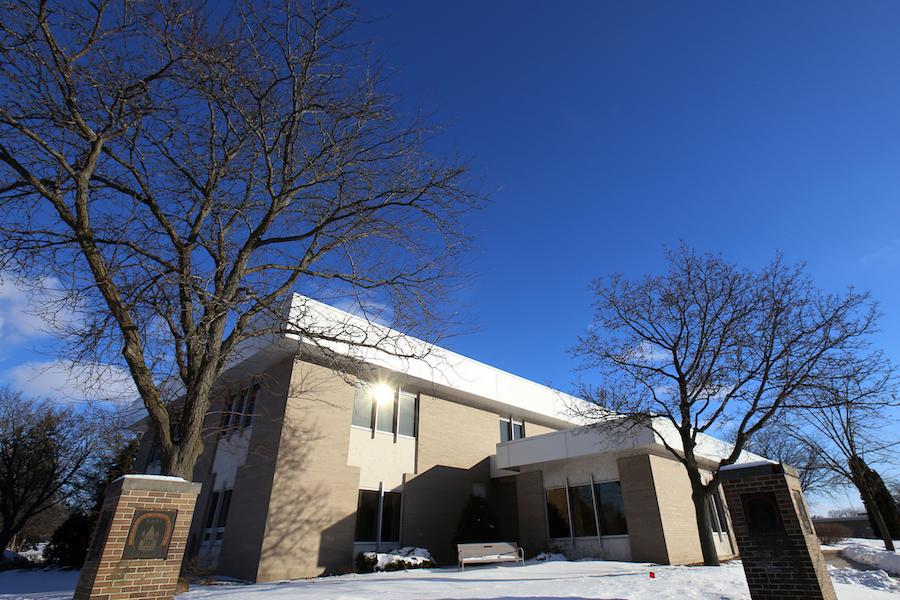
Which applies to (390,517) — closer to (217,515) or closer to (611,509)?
(217,515)

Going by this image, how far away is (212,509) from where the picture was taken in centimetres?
1734

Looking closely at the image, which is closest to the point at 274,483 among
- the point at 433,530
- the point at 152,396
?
the point at 433,530

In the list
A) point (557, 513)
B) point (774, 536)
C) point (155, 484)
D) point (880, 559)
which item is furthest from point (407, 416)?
point (880, 559)

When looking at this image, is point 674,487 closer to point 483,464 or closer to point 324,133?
point 483,464

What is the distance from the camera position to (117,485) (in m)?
7.07

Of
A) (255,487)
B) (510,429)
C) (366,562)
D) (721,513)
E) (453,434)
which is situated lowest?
(366,562)

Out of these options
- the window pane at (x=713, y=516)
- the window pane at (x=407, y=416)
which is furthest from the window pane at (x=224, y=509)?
the window pane at (x=713, y=516)

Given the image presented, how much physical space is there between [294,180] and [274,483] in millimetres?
9457

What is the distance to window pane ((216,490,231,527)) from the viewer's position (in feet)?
54.5

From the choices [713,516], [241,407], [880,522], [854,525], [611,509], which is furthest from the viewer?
[854,525]

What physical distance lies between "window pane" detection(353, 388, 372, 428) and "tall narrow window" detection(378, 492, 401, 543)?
2555 mm

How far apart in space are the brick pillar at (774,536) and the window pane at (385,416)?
12.3m

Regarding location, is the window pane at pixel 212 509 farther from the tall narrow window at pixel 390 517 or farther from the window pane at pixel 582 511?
the window pane at pixel 582 511

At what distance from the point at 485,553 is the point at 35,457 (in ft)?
91.6
